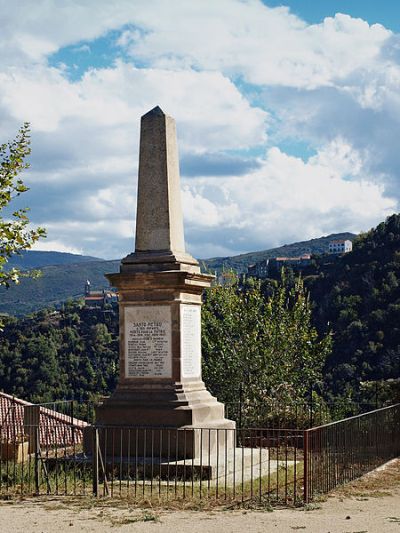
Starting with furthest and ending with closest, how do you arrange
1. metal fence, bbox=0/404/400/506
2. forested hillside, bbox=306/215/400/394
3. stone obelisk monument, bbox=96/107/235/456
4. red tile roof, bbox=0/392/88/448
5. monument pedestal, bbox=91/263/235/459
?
1. forested hillside, bbox=306/215/400/394
2. red tile roof, bbox=0/392/88/448
3. stone obelisk monument, bbox=96/107/235/456
4. monument pedestal, bbox=91/263/235/459
5. metal fence, bbox=0/404/400/506

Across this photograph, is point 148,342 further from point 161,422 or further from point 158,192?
point 158,192

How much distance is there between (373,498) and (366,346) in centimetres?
3809

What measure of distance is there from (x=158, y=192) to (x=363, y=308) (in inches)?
1685

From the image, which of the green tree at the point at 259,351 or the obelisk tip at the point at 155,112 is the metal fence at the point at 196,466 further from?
the green tree at the point at 259,351

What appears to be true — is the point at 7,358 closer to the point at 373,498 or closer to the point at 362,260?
the point at 362,260

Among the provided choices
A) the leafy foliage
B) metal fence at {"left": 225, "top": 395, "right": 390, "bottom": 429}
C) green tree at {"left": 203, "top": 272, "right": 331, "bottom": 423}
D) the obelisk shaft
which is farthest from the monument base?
the leafy foliage

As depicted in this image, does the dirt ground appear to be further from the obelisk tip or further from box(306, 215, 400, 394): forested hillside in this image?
box(306, 215, 400, 394): forested hillside

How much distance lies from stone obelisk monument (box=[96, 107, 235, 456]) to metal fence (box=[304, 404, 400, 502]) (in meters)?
2.35

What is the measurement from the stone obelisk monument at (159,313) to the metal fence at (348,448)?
2.35 metres

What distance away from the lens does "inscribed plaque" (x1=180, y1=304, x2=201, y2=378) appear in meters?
14.9

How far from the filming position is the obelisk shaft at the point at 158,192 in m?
15.2

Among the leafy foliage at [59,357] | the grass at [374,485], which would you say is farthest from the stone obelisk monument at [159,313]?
the leafy foliage at [59,357]

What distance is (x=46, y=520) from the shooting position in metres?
10.3

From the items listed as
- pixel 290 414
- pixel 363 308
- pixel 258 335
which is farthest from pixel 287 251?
pixel 290 414
